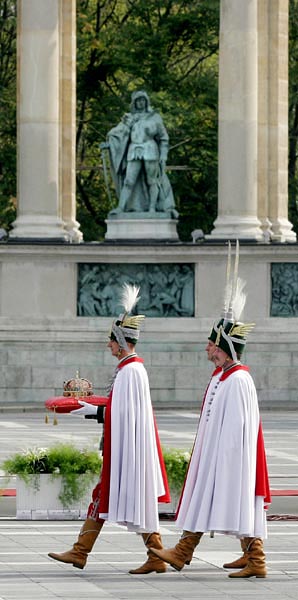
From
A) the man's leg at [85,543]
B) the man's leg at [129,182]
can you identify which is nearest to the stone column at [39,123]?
the man's leg at [129,182]

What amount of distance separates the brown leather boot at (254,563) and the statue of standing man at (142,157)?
25.4 m

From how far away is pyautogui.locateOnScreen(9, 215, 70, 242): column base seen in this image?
41.4 m

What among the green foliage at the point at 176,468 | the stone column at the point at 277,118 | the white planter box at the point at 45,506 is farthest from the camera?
the stone column at the point at 277,118

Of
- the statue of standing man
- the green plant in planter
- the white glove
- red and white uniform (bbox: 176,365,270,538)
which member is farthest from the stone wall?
red and white uniform (bbox: 176,365,270,538)

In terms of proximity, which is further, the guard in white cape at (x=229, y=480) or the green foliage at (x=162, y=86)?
the green foliage at (x=162, y=86)

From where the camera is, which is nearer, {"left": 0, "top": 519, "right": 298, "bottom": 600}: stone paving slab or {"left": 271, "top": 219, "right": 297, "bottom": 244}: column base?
{"left": 0, "top": 519, "right": 298, "bottom": 600}: stone paving slab

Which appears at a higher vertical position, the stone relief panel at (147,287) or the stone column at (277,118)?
the stone column at (277,118)

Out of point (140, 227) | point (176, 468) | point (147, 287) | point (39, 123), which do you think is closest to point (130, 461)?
point (176, 468)

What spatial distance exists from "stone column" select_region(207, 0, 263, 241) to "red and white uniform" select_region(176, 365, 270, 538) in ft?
80.1

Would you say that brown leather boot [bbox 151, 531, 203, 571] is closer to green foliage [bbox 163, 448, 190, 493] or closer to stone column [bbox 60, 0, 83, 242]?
green foliage [bbox 163, 448, 190, 493]

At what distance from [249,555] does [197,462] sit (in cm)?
81

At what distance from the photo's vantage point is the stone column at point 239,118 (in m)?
41.4

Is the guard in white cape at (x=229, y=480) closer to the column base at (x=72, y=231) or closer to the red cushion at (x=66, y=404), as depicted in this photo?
the red cushion at (x=66, y=404)

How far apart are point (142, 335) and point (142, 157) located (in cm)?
346
